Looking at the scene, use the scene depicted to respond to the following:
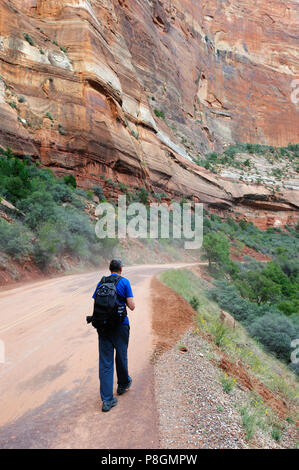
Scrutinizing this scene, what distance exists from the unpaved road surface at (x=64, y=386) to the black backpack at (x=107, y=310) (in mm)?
844

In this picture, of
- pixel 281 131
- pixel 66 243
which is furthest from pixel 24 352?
pixel 281 131

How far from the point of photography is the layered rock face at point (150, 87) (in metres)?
21.2

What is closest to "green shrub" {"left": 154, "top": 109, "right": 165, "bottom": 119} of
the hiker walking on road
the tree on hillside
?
the tree on hillside

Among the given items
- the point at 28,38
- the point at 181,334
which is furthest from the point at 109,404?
the point at 28,38

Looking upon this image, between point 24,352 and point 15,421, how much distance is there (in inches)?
67.3

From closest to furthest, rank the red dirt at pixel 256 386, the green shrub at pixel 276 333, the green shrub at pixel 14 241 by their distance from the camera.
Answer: the red dirt at pixel 256 386 → the green shrub at pixel 276 333 → the green shrub at pixel 14 241

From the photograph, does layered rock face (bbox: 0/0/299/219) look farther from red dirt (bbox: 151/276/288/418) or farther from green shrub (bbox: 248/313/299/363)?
green shrub (bbox: 248/313/299/363)

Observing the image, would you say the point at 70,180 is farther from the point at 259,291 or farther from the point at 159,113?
the point at 159,113

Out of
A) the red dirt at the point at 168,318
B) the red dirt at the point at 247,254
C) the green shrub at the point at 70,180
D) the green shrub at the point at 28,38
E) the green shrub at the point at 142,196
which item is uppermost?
the green shrub at the point at 28,38

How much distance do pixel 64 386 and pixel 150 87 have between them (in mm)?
46055

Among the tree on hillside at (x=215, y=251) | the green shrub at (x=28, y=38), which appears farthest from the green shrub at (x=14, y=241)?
the green shrub at (x=28, y=38)

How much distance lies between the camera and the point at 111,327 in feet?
10.2

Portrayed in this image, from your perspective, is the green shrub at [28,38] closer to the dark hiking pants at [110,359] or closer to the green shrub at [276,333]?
the green shrub at [276,333]

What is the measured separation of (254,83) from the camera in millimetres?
66062
